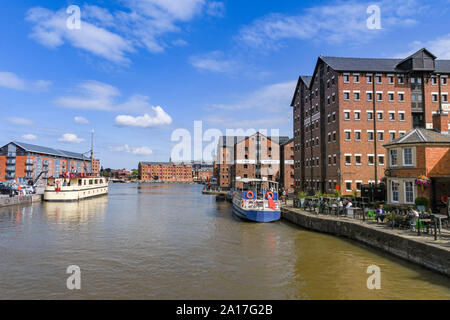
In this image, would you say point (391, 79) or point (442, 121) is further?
point (391, 79)

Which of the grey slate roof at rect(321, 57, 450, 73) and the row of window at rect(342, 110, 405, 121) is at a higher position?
the grey slate roof at rect(321, 57, 450, 73)

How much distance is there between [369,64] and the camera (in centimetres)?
4141

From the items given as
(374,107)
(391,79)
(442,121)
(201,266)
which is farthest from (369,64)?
(201,266)

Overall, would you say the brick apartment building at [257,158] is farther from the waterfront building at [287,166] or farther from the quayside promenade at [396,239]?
the quayside promenade at [396,239]

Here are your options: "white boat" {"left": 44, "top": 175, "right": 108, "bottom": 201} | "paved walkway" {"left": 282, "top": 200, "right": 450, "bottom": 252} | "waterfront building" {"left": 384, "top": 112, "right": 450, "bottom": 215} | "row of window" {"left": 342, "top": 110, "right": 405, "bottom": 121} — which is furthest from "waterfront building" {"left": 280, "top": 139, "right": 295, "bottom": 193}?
"paved walkway" {"left": 282, "top": 200, "right": 450, "bottom": 252}

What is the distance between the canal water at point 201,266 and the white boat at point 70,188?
103 feet

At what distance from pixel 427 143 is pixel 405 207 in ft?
16.4

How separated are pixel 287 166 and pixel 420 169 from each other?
5553 centimetres

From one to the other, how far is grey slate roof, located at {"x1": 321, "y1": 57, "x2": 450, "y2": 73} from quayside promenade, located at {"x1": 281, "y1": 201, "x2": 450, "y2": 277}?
2401 cm

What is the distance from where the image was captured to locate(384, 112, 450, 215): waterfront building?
852 inches

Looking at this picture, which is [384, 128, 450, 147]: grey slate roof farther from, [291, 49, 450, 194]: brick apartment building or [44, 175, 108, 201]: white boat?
[44, 175, 108, 201]: white boat

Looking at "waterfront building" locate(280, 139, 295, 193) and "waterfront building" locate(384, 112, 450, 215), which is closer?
"waterfront building" locate(384, 112, 450, 215)

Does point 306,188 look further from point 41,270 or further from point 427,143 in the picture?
point 41,270

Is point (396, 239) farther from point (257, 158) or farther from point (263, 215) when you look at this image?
point (257, 158)
